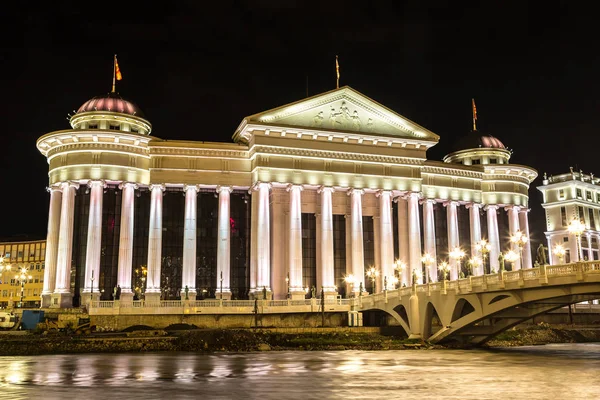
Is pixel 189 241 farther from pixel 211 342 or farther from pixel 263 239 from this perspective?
pixel 211 342

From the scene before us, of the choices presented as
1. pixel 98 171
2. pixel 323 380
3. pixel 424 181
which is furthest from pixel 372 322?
pixel 323 380

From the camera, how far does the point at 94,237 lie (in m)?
82.0

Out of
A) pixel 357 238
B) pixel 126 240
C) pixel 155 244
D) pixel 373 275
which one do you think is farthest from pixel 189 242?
pixel 373 275

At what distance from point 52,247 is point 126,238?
33.3 ft

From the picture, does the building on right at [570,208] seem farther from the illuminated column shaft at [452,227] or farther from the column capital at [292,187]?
the column capital at [292,187]

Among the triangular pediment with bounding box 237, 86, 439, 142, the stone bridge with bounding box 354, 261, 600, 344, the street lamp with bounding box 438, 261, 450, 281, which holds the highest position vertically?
the triangular pediment with bounding box 237, 86, 439, 142

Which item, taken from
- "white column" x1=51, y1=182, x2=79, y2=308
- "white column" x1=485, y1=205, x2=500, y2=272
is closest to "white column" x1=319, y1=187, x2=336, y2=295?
"white column" x1=485, y1=205, x2=500, y2=272

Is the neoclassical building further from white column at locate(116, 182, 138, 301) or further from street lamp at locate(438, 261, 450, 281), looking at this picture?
street lamp at locate(438, 261, 450, 281)

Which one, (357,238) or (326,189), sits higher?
(326,189)

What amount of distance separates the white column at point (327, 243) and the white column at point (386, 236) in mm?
7557

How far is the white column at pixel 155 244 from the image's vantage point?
8250 cm

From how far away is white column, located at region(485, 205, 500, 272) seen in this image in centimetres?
10138

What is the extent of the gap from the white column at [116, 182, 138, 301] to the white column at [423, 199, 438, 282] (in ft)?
140

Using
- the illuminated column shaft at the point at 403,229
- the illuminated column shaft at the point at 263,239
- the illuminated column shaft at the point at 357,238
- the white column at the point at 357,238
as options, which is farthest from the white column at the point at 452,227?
the illuminated column shaft at the point at 263,239
